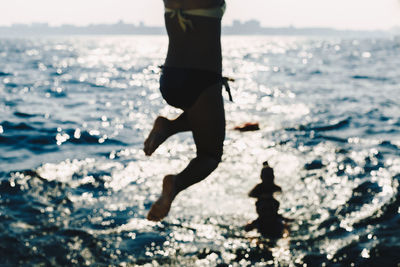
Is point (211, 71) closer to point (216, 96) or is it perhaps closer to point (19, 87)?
point (216, 96)

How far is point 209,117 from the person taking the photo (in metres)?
3.64

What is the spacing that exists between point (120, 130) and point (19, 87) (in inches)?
589

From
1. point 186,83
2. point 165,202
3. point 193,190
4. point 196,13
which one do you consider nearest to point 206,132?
point 186,83

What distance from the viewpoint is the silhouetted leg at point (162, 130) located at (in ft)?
13.8

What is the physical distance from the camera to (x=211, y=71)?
143 inches

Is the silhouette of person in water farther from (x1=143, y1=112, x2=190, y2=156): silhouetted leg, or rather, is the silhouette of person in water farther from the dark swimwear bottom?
(x1=143, y1=112, x2=190, y2=156): silhouetted leg

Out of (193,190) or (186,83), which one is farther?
(193,190)

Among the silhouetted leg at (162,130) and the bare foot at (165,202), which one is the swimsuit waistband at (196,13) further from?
the bare foot at (165,202)

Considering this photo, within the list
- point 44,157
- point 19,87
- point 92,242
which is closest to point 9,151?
point 44,157

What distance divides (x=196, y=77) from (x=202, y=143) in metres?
0.56

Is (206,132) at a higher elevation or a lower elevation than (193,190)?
higher

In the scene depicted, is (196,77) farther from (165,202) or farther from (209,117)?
(165,202)

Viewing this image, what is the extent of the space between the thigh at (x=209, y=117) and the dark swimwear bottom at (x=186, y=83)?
0.04m

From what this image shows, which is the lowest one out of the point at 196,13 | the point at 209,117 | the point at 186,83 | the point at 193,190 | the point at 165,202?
the point at 193,190
